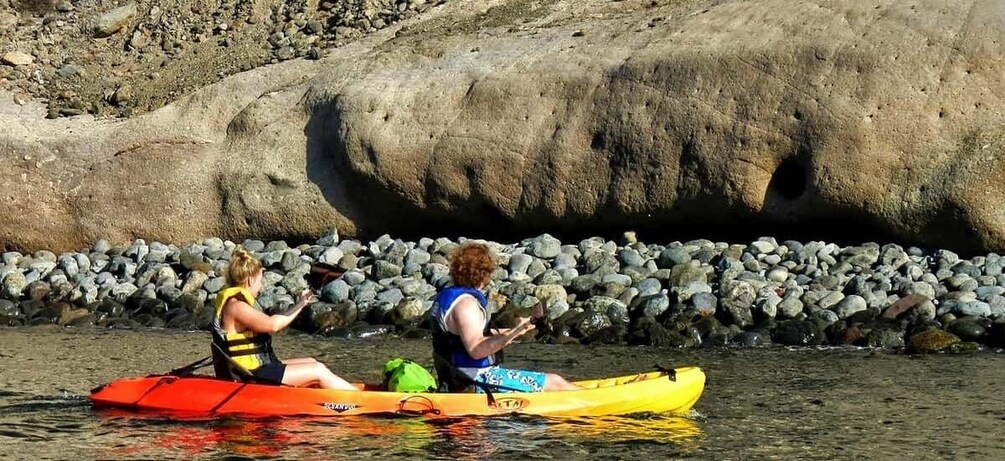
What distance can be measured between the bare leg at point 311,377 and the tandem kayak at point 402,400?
126mm

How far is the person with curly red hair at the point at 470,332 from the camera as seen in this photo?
9.36 meters

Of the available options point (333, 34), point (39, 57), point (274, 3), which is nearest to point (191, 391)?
point (333, 34)

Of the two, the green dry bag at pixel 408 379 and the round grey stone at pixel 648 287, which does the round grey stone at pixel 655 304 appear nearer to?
the round grey stone at pixel 648 287

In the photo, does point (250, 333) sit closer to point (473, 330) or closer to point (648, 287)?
point (473, 330)

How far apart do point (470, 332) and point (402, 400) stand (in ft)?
2.90

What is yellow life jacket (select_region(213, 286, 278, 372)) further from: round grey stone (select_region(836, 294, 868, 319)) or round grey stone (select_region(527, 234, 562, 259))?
round grey stone (select_region(527, 234, 562, 259))

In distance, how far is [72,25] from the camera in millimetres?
29141

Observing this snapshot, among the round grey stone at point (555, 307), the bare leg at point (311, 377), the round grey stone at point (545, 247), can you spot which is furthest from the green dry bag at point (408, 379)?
the round grey stone at point (545, 247)

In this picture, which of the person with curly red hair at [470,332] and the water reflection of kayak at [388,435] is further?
the person with curly red hair at [470,332]

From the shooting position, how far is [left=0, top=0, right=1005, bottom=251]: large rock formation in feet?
51.6

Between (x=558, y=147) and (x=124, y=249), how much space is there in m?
6.07

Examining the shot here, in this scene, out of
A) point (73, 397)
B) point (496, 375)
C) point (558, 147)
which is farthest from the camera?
point (558, 147)

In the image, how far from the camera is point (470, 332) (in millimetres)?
9391

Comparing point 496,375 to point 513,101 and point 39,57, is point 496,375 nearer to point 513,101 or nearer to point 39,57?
point 513,101
